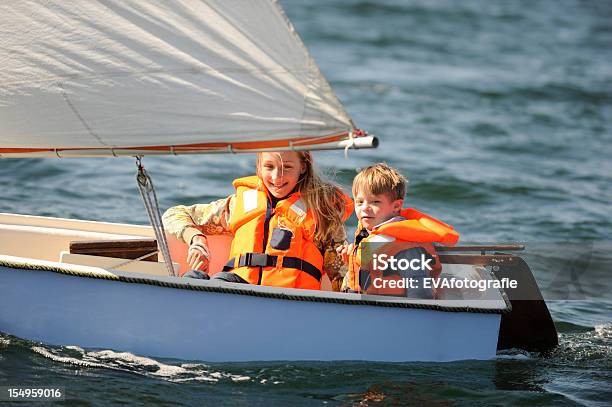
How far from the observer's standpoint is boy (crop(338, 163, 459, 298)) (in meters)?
4.59

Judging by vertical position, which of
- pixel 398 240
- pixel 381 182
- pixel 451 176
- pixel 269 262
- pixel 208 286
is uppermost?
pixel 451 176

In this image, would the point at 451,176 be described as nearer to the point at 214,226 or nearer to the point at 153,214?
the point at 214,226

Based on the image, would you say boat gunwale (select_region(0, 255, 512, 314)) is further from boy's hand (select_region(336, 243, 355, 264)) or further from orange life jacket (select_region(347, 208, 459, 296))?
boy's hand (select_region(336, 243, 355, 264))

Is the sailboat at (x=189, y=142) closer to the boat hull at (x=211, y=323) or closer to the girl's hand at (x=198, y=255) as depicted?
the boat hull at (x=211, y=323)

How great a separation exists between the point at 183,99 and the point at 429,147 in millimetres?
7270

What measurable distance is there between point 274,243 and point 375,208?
513 mm

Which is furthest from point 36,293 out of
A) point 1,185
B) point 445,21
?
point 445,21

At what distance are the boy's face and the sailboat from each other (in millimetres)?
397

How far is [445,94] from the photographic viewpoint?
1409 cm

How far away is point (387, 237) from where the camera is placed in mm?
4621

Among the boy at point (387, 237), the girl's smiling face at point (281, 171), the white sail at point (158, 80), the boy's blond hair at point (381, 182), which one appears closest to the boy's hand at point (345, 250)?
the boy at point (387, 237)

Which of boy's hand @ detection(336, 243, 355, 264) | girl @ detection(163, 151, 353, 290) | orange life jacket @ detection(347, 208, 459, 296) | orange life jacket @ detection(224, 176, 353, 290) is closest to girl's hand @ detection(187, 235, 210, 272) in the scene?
girl @ detection(163, 151, 353, 290)

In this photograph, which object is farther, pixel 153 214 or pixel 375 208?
pixel 375 208

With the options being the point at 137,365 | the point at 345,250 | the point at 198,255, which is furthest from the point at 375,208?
the point at 137,365
